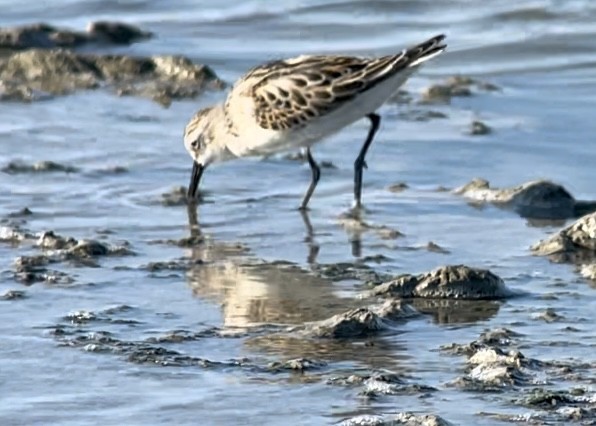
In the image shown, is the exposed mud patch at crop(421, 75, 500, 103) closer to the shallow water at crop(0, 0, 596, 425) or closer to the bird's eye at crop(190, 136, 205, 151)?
the shallow water at crop(0, 0, 596, 425)

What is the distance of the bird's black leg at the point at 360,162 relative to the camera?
28.3 feet

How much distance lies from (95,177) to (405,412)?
159 inches

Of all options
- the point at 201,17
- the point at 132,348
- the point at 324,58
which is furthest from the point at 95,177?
the point at 201,17

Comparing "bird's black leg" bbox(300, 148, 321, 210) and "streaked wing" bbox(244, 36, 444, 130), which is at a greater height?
"streaked wing" bbox(244, 36, 444, 130)

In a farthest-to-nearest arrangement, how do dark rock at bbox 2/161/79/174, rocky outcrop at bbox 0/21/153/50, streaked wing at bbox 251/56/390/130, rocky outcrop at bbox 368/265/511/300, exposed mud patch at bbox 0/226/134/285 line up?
rocky outcrop at bbox 0/21/153/50, dark rock at bbox 2/161/79/174, streaked wing at bbox 251/56/390/130, exposed mud patch at bbox 0/226/134/285, rocky outcrop at bbox 368/265/511/300

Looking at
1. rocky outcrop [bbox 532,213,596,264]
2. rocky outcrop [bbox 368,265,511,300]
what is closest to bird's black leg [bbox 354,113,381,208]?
rocky outcrop [bbox 532,213,596,264]

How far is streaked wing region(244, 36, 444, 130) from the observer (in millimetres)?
8773

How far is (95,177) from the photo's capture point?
9094 millimetres

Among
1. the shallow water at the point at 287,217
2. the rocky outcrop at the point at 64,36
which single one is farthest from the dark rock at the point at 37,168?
the rocky outcrop at the point at 64,36

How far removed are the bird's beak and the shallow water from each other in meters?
0.12

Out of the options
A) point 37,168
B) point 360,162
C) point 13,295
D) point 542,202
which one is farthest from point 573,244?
point 37,168

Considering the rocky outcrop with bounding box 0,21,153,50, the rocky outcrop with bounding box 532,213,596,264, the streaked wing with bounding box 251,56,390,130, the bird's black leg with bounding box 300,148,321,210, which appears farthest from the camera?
the rocky outcrop with bounding box 0,21,153,50

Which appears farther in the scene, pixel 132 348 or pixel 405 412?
pixel 132 348

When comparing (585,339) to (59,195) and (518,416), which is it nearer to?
(518,416)
